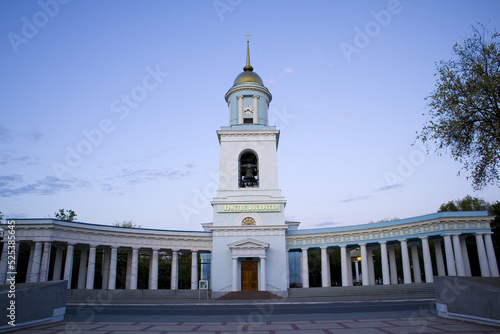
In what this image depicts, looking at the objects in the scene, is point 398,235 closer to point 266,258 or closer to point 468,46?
point 266,258

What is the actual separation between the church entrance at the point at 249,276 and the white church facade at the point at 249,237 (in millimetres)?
95

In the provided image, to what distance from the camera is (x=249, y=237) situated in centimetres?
3691

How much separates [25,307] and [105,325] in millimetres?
2870

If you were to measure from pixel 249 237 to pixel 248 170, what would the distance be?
7407mm

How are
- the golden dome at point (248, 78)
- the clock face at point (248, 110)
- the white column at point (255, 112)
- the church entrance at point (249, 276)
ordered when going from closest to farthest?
the church entrance at point (249, 276)
the white column at point (255, 112)
the clock face at point (248, 110)
the golden dome at point (248, 78)

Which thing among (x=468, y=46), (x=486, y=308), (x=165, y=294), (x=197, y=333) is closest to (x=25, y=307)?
(x=197, y=333)

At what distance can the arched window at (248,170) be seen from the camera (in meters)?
40.1

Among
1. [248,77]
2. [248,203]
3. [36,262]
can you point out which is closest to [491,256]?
[248,203]

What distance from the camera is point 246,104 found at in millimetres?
41250

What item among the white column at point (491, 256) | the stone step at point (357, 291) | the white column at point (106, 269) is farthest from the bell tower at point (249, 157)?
the white column at point (491, 256)

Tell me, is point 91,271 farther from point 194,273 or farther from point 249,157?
point 249,157

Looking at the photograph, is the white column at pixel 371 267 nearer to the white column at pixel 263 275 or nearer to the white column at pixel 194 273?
the white column at pixel 263 275

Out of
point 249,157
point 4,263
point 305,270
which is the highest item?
point 249,157

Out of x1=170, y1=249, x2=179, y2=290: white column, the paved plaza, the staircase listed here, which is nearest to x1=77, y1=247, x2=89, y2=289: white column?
x1=170, y1=249, x2=179, y2=290: white column
